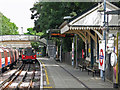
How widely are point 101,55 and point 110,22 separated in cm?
456

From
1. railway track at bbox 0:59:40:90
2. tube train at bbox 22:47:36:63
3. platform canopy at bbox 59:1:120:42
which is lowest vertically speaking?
railway track at bbox 0:59:40:90

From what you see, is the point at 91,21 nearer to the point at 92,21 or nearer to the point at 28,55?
the point at 92,21

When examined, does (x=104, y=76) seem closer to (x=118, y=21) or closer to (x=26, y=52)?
(x=118, y=21)

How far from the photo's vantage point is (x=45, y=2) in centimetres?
4534

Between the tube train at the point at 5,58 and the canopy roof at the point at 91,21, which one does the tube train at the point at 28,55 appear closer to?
the tube train at the point at 5,58

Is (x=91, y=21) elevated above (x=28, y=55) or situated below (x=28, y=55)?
above

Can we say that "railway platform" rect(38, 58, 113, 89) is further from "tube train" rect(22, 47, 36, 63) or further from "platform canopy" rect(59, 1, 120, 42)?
"tube train" rect(22, 47, 36, 63)

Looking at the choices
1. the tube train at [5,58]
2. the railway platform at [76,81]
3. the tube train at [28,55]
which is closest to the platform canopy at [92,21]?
the railway platform at [76,81]

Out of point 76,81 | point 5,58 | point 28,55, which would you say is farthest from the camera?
point 28,55

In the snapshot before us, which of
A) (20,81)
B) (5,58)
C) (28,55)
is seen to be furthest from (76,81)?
(28,55)

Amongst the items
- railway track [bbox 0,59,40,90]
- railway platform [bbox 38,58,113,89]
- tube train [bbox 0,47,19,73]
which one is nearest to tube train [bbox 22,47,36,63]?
tube train [bbox 0,47,19,73]

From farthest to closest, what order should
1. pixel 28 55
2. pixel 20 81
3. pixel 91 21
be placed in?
1. pixel 28 55
2. pixel 91 21
3. pixel 20 81

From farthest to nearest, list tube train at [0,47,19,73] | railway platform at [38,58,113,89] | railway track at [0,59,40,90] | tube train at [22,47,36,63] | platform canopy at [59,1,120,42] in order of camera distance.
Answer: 1. tube train at [22,47,36,63]
2. tube train at [0,47,19,73]
3. platform canopy at [59,1,120,42]
4. railway track at [0,59,40,90]
5. railway platform at [38,58,113,89]

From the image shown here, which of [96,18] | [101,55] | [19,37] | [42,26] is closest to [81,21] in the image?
[96,18]
